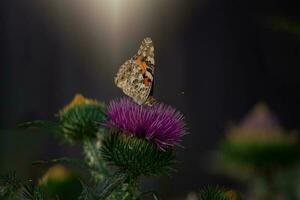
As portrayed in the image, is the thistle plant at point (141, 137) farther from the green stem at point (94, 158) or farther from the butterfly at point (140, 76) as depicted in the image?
the green stem at point (94, 158)

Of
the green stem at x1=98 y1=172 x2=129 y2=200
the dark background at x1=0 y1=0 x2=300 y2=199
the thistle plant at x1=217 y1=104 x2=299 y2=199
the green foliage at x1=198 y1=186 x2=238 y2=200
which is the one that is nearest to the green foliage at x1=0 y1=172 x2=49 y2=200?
the green stem at x1=98 y1=172 x2=129 y2=200

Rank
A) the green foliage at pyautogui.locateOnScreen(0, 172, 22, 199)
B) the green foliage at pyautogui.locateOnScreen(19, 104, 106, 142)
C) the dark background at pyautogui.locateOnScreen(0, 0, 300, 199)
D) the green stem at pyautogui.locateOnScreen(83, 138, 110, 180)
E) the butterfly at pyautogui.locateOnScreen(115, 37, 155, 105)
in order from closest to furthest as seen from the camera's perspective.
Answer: the green foliage at pyautogui.locateOnScreen(0, 172, 22, 199)
the butterfly at pyautogui.locateOnScreen(115, 37, 155, 105)
the green stem at pyautogui.locateOnScreen(83, 138, 110, 180)
the green foliage at pyautogui.locateOnScreen(19, 104, 106, 142)
the dark background at pyautogui.locateOnScreen(0, 0, 300, 199)

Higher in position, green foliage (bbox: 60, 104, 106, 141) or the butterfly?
the butterfly

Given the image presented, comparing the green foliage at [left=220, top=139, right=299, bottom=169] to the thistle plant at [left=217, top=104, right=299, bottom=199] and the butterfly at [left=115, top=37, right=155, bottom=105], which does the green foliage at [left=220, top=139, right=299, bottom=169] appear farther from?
the butterfly at [left=115, top=37, right=155, bottom=105]

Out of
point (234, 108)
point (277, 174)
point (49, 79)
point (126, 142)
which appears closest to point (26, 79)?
point (49, 79)

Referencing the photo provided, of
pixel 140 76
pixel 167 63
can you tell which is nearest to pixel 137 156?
pixel 140 76

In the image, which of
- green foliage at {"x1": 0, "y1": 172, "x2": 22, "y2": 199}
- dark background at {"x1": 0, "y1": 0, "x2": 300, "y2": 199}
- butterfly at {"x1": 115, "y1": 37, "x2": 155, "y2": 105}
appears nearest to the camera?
green foliage at {"x1": 0, "y1": 172, "x2": 22, "y2": 199}

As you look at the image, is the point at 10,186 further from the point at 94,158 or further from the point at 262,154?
the point at 262,154
